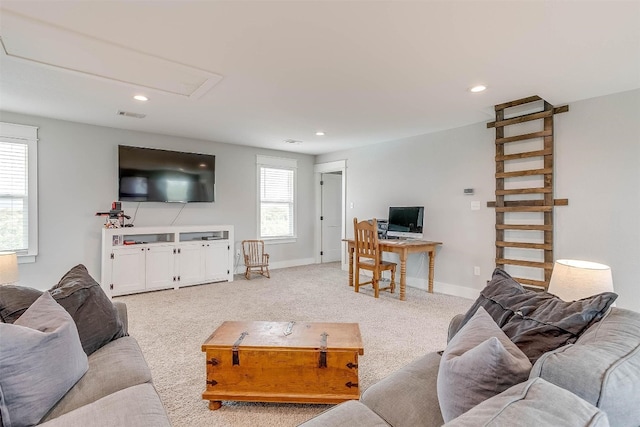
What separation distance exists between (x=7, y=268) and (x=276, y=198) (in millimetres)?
4313

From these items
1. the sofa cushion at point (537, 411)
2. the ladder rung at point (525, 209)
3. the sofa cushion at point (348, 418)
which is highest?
the ladder rung at point (525, 209)

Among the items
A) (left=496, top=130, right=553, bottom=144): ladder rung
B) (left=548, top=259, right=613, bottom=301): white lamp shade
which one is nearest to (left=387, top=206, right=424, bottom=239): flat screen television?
(left=496, top=130, right=553, bottom=144): ladder rung

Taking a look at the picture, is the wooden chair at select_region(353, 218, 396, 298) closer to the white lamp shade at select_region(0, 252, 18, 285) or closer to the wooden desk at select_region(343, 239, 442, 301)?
the wooden desk at select_region(343, 239, 442, 301)

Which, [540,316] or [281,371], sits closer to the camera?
[540,316]

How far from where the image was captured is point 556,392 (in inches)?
27.0

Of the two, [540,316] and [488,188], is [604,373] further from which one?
[488,188]

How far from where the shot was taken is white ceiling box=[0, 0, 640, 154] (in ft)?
6.20

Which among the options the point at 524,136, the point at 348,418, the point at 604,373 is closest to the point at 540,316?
the point at 604,373

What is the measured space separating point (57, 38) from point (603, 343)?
10.7ft

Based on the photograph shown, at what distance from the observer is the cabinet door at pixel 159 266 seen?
4.54 meters

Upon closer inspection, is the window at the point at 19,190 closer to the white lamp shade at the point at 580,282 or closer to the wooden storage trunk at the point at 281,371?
the wooden storage trunk at the point at 281,371

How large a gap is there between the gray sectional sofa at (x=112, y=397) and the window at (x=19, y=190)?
11.6ft

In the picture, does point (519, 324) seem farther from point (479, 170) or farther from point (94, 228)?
point (94, 228)

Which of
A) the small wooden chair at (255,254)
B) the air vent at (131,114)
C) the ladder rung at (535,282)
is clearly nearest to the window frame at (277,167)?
the small wooden chair at (255,254)
